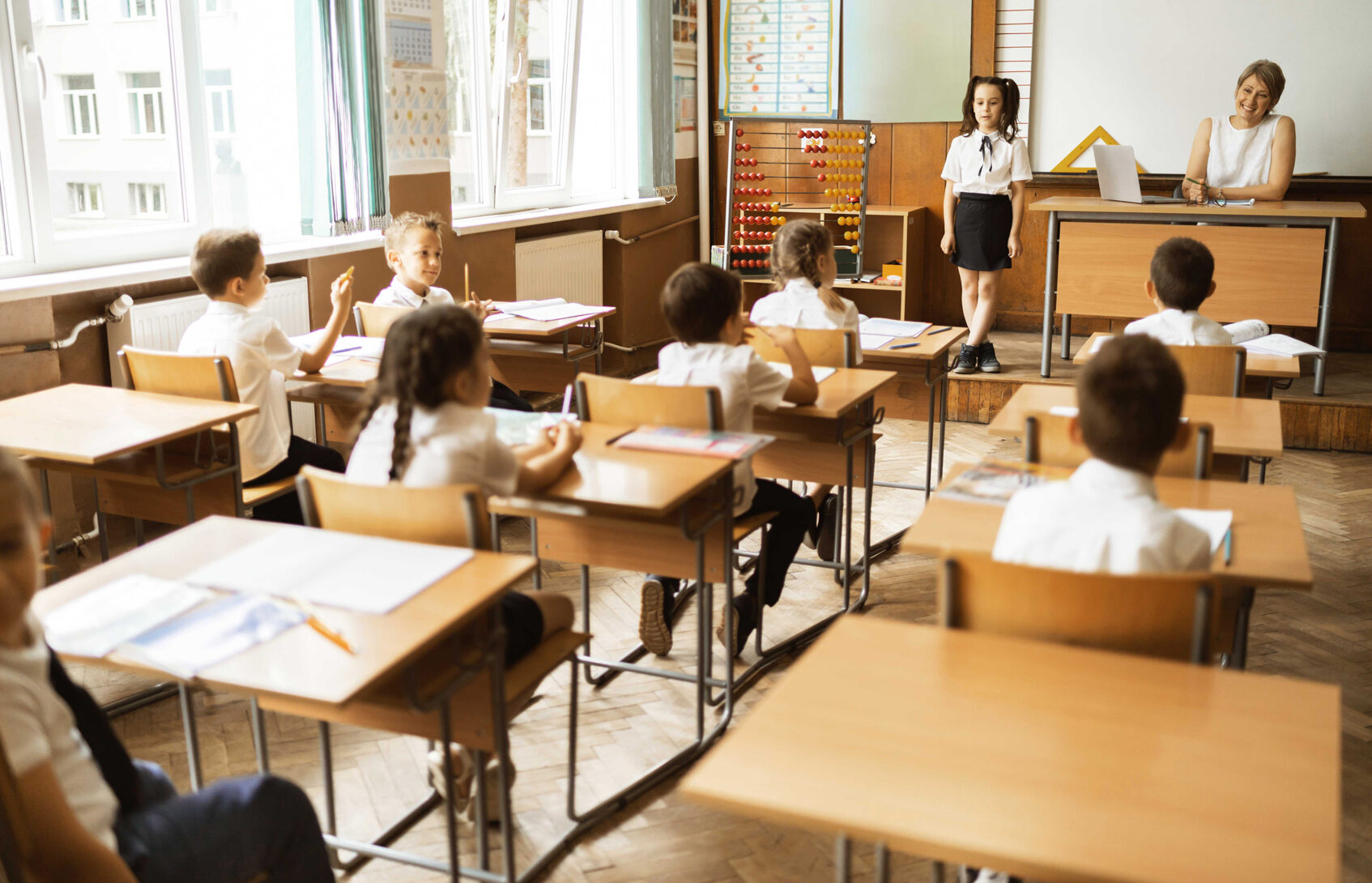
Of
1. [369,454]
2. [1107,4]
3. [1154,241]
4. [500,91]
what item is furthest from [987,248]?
[369,454]

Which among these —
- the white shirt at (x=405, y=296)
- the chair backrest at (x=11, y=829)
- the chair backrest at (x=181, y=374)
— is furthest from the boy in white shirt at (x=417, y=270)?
the chair backrest at (x=11, y=829)

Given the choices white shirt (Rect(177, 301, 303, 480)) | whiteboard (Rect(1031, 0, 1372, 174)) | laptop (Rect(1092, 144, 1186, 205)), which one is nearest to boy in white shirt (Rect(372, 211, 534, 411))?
white shirt (Rect(177, 301, 303, 480))

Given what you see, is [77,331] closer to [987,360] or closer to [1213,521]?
[1213,521]

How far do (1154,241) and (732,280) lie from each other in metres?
3.31

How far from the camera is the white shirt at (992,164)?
5766 millimetres

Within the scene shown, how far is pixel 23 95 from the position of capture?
3.74 meters

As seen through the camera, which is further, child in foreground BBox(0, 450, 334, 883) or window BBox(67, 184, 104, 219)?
window BBox(67, 184, 104, 219)

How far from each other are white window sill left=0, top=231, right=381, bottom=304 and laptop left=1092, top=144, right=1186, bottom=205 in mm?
3408

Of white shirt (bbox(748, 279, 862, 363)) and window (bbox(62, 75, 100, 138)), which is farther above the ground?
window (bbox(62, 75, 100, 138))

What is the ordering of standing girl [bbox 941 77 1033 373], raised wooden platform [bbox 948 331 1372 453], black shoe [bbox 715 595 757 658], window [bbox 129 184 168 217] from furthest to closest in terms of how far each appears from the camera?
standing girl [bbox 941 77 1033 373] → raised wooden platform [bbox 948 331 1372 453] → window [bbox 129 184 168 217] → black shoe [bbox 715 595 757 658]

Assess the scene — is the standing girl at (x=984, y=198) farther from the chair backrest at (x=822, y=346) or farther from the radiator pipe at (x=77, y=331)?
the radiator pipe at (x=77, y=331)

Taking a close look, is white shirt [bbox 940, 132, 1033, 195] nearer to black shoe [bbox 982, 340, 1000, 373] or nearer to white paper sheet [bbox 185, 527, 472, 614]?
black shoe [bbox 982, 340, 1000, 373]

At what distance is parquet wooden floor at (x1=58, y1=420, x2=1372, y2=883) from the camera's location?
2.37 metres

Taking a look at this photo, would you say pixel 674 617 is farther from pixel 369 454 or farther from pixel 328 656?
pixel 328 656
